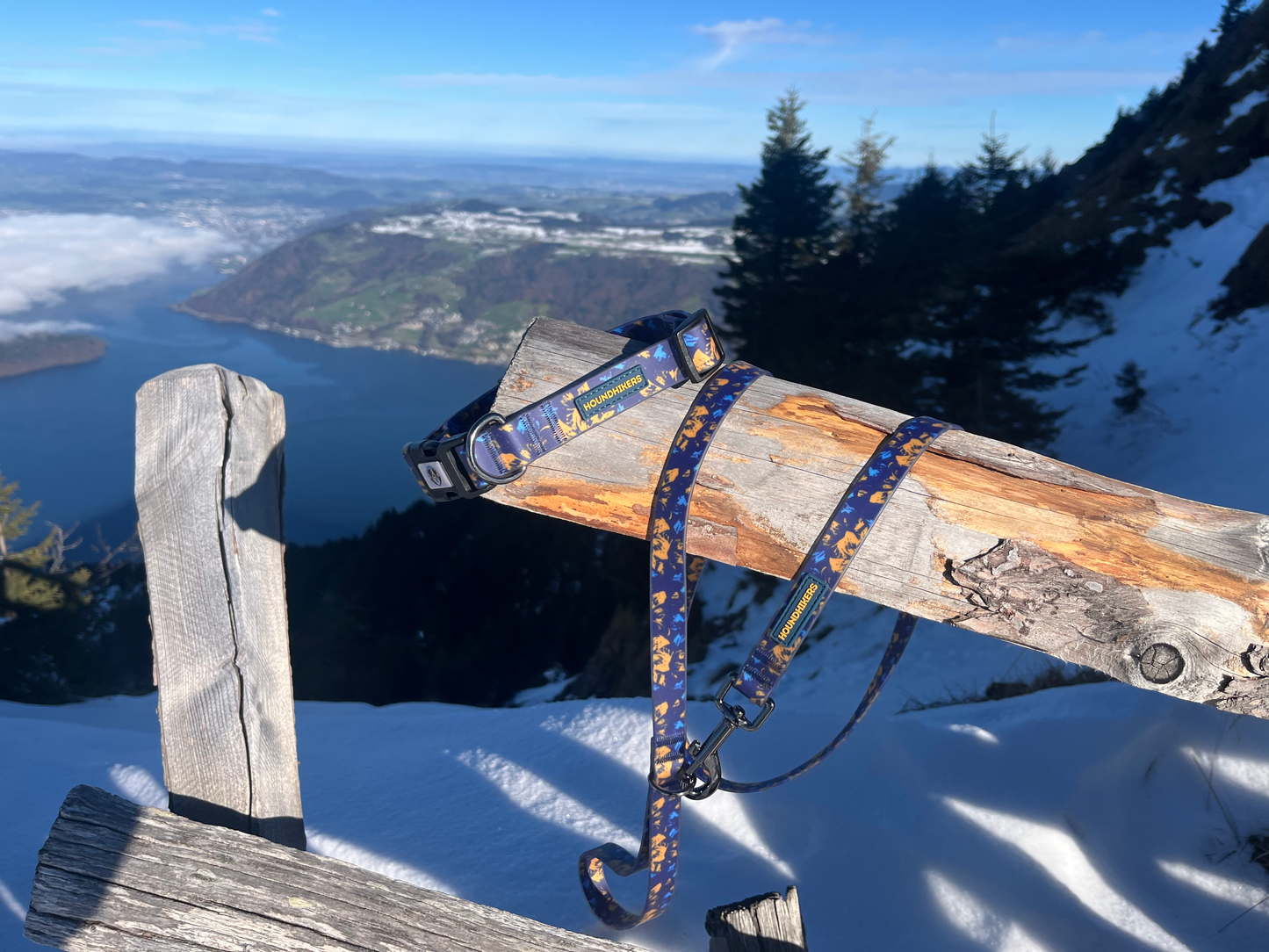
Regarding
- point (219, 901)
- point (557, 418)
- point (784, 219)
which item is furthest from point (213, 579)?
point (784, 219)

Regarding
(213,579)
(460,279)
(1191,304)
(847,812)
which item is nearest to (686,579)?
(213,579)

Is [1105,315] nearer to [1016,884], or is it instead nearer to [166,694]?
[1016,884]

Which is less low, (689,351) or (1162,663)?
(689,351)

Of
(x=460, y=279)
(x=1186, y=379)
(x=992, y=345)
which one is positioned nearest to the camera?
(x=992, y=345)

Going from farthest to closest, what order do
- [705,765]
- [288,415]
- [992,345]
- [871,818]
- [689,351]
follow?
Answer: [288,415]
[992,345]
[871,818]
[705,765]
[689,351]

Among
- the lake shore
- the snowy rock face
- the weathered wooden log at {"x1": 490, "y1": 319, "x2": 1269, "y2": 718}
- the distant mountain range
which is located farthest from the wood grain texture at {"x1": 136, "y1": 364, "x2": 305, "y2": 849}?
the lake shore

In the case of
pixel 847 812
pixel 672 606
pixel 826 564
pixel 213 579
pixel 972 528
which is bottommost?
pixel 847 812

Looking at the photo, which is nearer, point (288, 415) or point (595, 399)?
point (595, 399)

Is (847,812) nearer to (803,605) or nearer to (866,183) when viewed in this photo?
(803,605)
